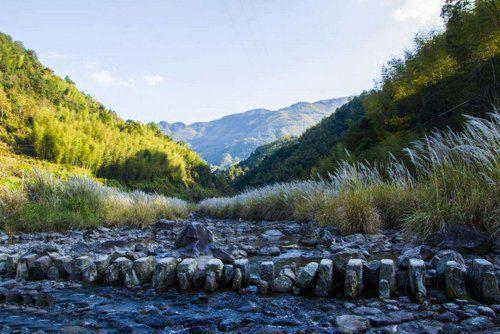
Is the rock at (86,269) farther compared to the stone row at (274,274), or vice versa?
the rock at (86,269)

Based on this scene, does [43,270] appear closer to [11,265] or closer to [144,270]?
[11,265]

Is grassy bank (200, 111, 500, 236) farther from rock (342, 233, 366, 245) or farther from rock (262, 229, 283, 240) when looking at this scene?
rock (262, 229, 283, 240)

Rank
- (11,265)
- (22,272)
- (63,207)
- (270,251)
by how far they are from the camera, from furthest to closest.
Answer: (63,207), (270,251), (11,265), (22,272)

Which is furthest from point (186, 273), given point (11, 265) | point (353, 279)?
point (11, 265)

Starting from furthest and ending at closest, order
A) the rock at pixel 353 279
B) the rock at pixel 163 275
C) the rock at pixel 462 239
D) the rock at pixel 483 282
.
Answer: the rock at pixel 462 239
the rock at pixel 163 275
the rock at pixel 353 279
the rock at pixel 483 282

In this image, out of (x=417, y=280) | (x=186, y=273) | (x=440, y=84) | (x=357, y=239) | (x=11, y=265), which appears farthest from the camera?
(x=440, y=84)

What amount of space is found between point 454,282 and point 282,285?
109 centimetres

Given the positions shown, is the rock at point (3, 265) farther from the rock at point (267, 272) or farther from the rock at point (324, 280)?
the rock at point (324, 280)

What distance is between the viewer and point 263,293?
2.37m

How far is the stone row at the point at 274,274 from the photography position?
2086 millimetres

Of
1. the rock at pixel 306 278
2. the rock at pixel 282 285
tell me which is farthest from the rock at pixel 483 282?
the rock at pixel 282 285

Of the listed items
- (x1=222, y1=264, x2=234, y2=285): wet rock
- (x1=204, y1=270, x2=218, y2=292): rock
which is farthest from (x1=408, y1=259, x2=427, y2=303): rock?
(x1=204, y1=270, x2=218, y2=292): rock

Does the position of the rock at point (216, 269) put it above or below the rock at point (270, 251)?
above

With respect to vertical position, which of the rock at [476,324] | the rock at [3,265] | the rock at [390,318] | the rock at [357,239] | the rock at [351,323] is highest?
the rock at [3,265]
